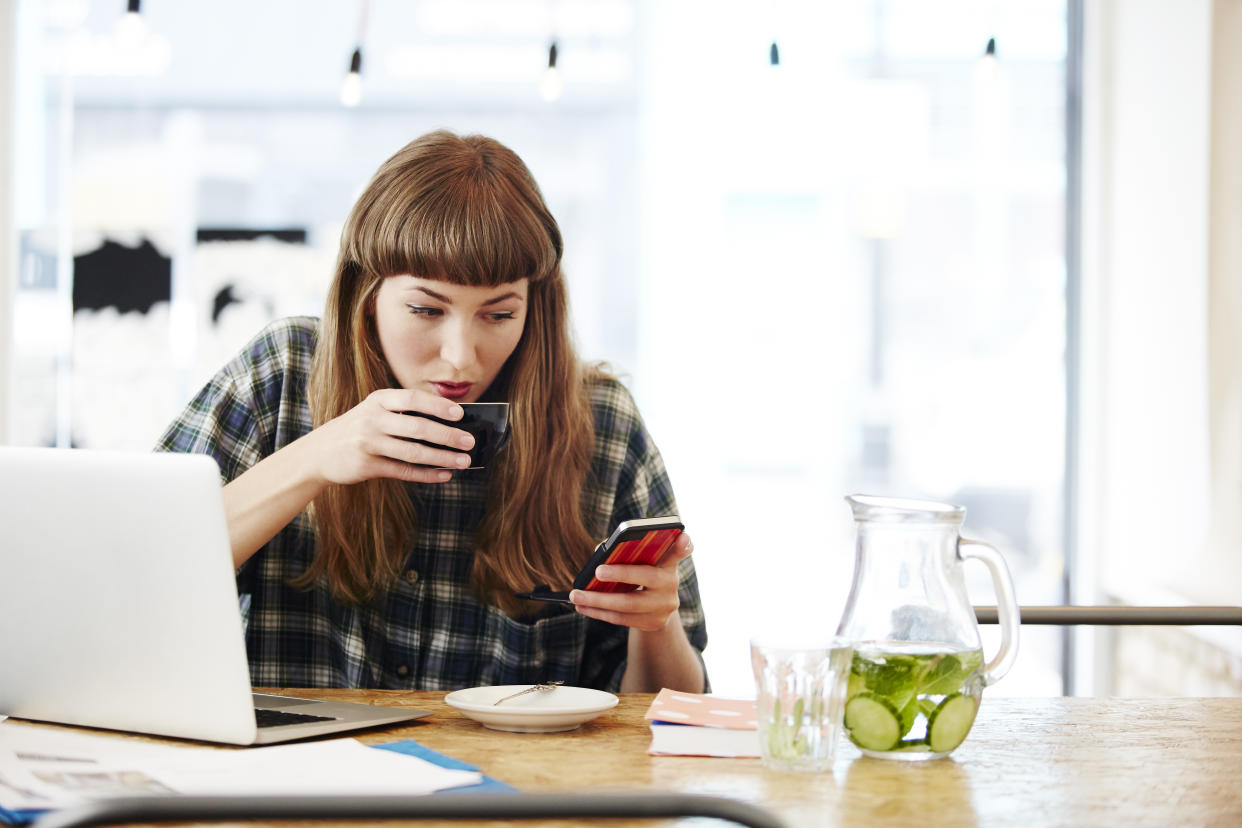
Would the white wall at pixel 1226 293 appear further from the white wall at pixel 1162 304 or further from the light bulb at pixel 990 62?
the light bulb at pixel 990 62

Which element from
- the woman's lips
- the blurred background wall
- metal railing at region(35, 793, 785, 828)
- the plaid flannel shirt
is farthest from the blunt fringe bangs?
the blurred background wall

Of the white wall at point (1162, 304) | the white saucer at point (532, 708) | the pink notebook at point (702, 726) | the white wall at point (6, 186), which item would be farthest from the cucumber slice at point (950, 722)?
the white wall at point (6, 186)

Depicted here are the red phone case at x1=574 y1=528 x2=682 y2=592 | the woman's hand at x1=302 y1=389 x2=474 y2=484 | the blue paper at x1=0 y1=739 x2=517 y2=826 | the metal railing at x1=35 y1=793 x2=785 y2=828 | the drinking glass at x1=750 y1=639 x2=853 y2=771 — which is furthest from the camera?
the woman's hand at x1=302 y1=389 x2=474 y2=484

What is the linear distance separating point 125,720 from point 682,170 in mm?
2774

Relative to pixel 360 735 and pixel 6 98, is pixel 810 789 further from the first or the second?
pixel 6 98

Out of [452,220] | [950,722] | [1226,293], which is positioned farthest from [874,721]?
[1226,293]

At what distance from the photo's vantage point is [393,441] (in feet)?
4.56

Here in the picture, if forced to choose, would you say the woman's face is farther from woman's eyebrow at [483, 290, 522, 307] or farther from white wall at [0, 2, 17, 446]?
white wall at [0, 2, 17, 446]

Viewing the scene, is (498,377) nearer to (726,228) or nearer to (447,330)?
(447,330)

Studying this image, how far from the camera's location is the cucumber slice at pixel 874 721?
102 centimetres

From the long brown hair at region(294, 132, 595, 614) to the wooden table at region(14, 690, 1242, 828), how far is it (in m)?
0.43

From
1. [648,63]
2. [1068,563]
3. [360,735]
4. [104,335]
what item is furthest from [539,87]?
[360,735]

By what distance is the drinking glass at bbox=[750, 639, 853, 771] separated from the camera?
974 millimetres

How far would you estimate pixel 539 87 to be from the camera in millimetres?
3619
